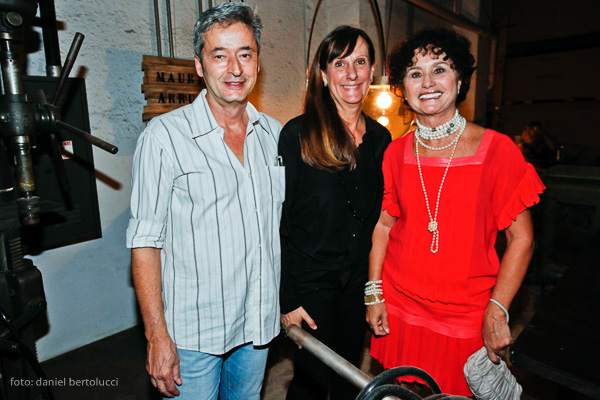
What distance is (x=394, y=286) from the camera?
1648 mm

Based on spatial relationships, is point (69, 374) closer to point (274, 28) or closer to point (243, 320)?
point (243, 320)

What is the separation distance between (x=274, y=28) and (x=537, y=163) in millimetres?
5778

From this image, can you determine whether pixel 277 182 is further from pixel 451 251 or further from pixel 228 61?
pixel 451 251

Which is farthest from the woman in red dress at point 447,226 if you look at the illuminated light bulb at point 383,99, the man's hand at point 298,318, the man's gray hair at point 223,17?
the illuminated light bulb at point 383,99

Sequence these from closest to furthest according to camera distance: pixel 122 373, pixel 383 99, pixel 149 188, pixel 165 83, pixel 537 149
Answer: pixel 149 188 → pixel 122 373 → pixel 165 83 → pixel 383 99 → pixel 537 149

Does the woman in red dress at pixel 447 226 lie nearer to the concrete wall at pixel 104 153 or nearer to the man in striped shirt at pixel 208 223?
the man in striped shirt at pixel 208 223

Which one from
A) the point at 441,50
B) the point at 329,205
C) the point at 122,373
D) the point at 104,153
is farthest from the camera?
the point at 104,153

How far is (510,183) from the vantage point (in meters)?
1.37

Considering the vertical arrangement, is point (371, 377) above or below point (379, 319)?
above

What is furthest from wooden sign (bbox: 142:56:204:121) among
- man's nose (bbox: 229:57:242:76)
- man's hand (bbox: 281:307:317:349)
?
man's hand (bbox: 281:307:317:349)

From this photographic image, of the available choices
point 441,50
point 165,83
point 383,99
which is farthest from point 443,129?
point 383,99

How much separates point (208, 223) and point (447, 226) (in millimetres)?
899

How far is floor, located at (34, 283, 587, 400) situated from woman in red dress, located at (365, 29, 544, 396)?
1.28 meters

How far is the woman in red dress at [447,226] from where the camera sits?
4.58 feet
